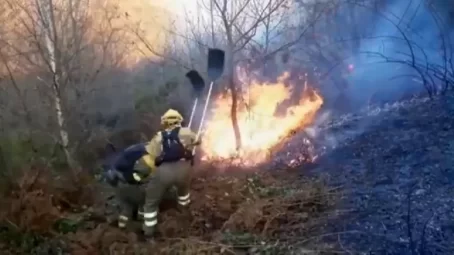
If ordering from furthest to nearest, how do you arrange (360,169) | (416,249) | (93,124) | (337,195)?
(93,124)
(360,169)
(337,195)
(416,249)

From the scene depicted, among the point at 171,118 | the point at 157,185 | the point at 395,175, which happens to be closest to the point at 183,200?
the point at 157,185

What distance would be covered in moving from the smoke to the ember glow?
129 cm

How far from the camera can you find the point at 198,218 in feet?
21.7

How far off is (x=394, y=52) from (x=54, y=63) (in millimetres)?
7329

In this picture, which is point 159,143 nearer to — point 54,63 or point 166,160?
point 166,160

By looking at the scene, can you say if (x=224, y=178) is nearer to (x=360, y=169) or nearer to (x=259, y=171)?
(x=259, y=171)

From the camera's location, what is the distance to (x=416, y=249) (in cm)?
500

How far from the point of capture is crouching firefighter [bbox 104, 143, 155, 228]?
642cm

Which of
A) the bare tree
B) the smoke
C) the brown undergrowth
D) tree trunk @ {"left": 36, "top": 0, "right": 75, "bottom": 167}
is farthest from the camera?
the smoke

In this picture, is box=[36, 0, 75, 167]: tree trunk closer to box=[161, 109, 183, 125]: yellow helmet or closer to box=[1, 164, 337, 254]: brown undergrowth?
Answer: box=[1, 164, 337, 254]: brown undergrowth

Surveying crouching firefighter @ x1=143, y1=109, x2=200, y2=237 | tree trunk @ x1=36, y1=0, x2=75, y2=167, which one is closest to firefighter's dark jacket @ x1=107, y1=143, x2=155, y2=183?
crouching firefighter @ x1=143, y1=109, x2=200, y2=237

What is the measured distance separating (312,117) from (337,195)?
456cm

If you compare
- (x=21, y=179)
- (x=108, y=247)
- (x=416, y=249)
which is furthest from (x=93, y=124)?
(x=416, y=249)

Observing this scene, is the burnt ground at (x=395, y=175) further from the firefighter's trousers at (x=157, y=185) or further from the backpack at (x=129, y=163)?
Answer: the backpack at (x=129, y=163)
